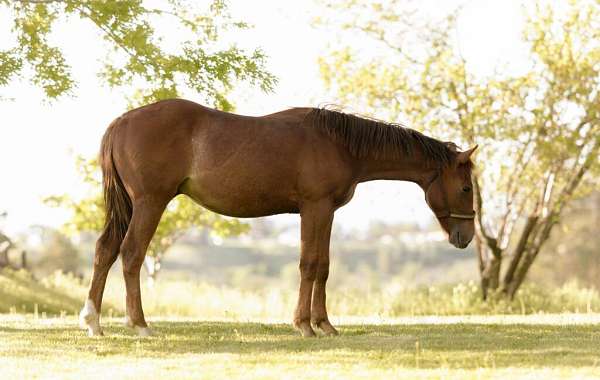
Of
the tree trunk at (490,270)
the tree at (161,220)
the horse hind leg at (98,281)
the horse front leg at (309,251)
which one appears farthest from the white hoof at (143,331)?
the tree at (161,220)

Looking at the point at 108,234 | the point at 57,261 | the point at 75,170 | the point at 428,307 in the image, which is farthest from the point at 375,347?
the point at 57,261

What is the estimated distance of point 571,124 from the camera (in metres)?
18.3

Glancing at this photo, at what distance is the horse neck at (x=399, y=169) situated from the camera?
10086 millimetres

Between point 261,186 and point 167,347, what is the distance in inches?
82.4

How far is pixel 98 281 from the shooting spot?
32.6 feet

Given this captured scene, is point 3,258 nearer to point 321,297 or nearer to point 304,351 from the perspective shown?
point 321,297

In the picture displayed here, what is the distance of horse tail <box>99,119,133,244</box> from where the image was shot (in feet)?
33.0

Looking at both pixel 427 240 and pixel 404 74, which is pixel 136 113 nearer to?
pixel 404 74

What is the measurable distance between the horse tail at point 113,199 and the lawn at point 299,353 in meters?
1.17

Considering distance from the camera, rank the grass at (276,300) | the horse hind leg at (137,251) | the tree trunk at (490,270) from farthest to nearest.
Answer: the tree trunk at (490,270)
the grass at (276,300)
the horse hind leg at (137,251)

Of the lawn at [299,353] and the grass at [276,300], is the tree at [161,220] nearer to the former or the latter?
the grass at [276,300]

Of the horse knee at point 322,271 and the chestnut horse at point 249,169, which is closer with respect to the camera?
the chestnut horse at point 249,169

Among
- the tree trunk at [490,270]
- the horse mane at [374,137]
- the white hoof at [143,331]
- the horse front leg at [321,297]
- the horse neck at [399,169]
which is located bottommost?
the white hoof at [143,331]

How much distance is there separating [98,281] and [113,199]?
3.19 ft
